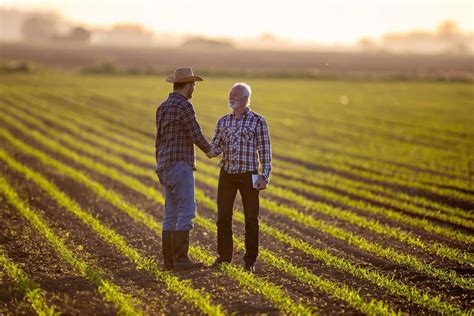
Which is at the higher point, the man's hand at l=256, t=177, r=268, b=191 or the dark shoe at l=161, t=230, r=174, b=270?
the man's hand at l=256, t=177, r=268, b=191

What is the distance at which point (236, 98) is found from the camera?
8141 millimetres

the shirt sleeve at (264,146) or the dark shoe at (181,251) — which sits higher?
the shirt sleeve at (264,146)

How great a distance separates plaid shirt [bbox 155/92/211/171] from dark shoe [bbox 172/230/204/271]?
2.91ft

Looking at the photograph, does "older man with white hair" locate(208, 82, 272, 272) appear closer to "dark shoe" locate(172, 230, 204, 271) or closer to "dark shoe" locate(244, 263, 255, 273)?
"dark shoe" locate(244, 263, 255, 273)

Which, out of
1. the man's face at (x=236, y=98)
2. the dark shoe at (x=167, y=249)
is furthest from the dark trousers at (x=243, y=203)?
the man's face at (x=236, y=98)

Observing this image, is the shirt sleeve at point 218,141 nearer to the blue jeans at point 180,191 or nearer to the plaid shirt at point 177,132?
the plaid shirt at point 177,132

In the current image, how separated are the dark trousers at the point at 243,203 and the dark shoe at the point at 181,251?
1.56ft

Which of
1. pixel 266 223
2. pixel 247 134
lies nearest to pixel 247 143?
pixel 247 134

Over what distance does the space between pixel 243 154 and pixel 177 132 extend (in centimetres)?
88

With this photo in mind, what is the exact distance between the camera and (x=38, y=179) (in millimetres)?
15125

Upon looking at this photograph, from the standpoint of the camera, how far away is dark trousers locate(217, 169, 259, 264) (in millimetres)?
8359

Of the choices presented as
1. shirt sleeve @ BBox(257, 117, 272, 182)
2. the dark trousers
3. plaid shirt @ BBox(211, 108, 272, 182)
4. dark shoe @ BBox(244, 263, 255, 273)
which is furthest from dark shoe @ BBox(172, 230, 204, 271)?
shirt sleeve @ BBox(257, 117, 272, 182)

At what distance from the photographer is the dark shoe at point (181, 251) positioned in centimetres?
847

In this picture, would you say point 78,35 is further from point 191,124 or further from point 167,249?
point 191,124
